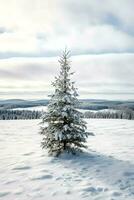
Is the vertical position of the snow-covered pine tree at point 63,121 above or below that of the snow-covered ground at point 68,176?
above

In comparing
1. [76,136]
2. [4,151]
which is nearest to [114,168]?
[76,136]

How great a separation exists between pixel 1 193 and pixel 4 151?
973 centimetres

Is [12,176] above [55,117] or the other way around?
the other way around

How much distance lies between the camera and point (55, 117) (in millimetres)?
18078

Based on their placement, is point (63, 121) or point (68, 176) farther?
point (63, 121)

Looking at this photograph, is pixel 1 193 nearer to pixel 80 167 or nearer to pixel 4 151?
pixel 80 167

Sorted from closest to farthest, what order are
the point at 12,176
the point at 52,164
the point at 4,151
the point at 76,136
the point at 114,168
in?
the point at 12,176 → the point at 114,168 → the point at 52,164 → the point at 76,136 → the point at 4,151

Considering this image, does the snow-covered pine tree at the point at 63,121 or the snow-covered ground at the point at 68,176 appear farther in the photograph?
the snow-covered pine tree at the point at 63,121

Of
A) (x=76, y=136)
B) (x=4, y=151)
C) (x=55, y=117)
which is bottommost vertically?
(x=4, y=151)

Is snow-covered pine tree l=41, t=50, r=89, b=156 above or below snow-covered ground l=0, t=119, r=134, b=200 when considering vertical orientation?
above

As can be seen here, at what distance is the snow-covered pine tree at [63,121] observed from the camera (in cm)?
1747

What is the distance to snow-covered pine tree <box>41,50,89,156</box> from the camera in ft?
57.3

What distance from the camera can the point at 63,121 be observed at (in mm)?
18125

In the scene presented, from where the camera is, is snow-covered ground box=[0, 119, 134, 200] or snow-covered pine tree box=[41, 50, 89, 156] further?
snow-covered pine tree box=[41, 50, 89, 156]
